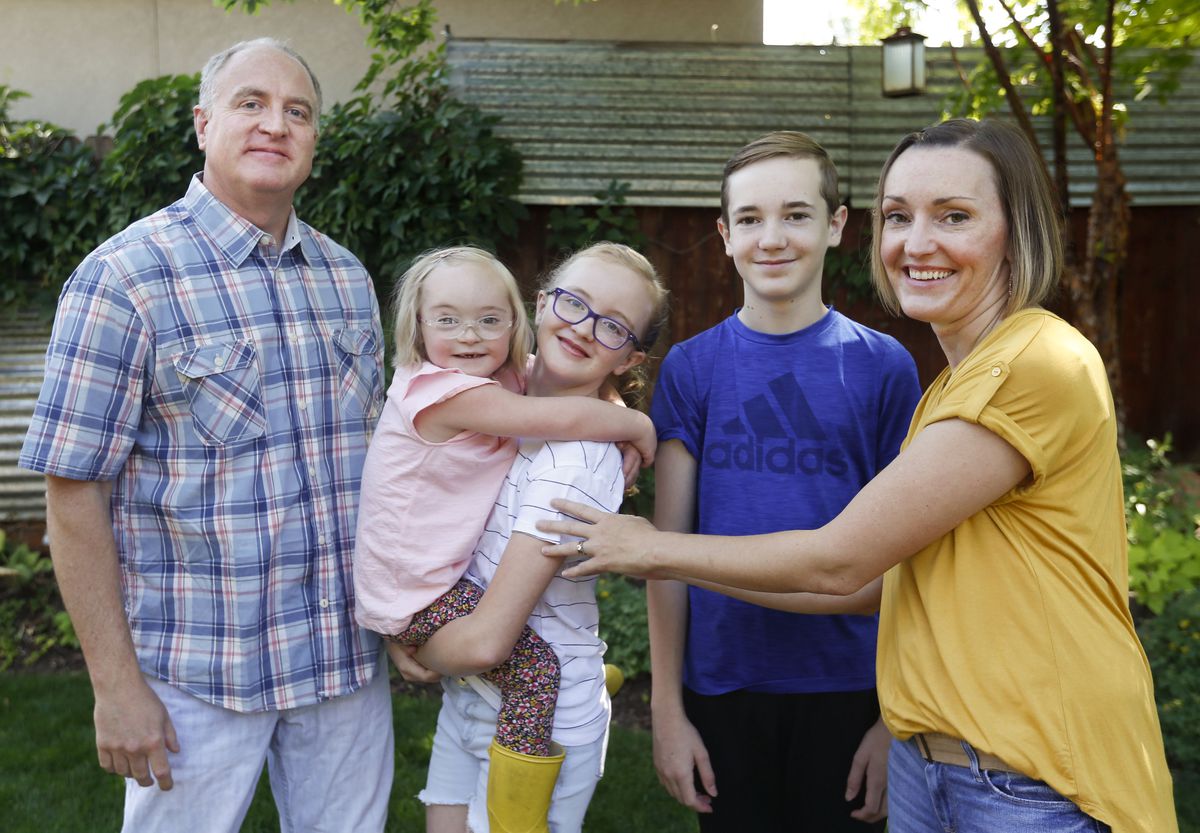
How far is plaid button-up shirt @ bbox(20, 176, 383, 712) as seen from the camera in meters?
2.03

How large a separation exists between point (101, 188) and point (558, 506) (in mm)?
5306

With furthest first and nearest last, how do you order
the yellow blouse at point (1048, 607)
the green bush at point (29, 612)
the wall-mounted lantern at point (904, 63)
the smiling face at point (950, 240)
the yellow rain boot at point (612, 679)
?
1. the wall-mounted lantern at point (904, 63)
2. the green bush at point (29, 612)
3. the yellow rain boot at point (612, 679)
4. the smiling face at point (950, 240)
5. the yellow blouse at point (1048, 607)

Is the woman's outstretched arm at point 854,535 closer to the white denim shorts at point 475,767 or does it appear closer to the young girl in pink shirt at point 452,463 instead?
the young girl in pink shirt at point 452,463

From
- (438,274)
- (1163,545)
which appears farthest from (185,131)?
(1163,545)

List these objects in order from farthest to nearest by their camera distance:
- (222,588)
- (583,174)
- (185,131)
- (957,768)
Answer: (583,174) → (185,131) → (222,588) → (957,768)

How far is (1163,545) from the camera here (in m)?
4.48

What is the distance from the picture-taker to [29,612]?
548 cm

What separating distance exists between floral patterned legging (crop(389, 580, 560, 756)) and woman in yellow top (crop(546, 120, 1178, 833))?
51 cm

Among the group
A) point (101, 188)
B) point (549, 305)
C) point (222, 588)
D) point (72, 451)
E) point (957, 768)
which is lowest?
point (957, 768)

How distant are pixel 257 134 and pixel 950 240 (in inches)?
57.1

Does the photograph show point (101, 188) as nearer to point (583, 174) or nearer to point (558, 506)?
point (583, 174)

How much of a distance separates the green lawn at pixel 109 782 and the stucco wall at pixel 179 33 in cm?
438

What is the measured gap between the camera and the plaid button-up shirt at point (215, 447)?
2033mm

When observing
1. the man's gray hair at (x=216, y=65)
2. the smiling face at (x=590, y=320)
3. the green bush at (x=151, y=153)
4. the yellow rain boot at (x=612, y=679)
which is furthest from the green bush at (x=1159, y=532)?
the green bush at (x=151, y=153)
